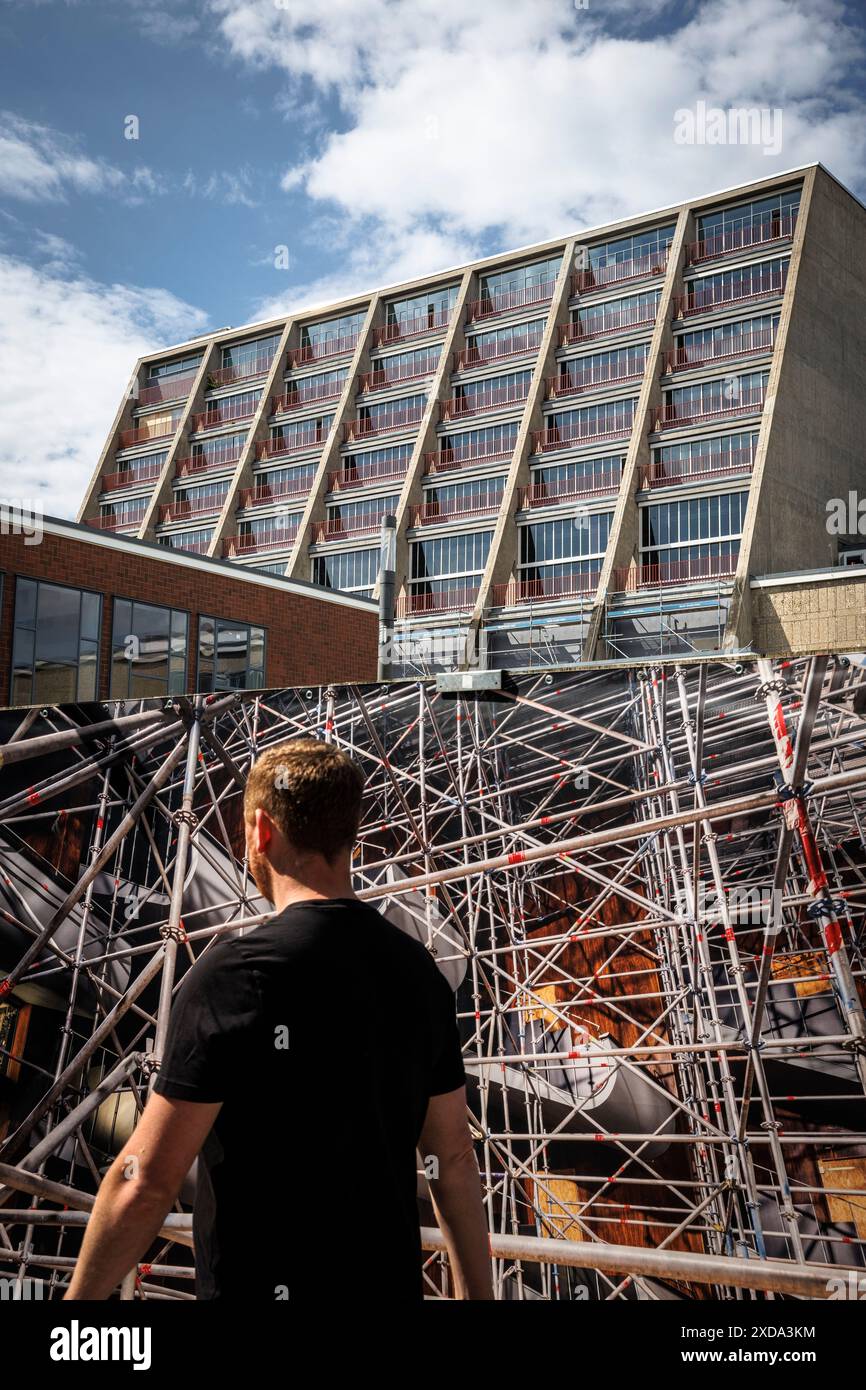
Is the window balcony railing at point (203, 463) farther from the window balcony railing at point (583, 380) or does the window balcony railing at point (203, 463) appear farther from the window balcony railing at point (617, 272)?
the window balcony railing at point (617, 272)

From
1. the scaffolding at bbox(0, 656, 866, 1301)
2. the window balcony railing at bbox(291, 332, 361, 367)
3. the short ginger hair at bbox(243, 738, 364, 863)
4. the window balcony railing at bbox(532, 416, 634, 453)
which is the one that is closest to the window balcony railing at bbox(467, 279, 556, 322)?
the window balcony railing at bbox(291, 332, 361, 367)

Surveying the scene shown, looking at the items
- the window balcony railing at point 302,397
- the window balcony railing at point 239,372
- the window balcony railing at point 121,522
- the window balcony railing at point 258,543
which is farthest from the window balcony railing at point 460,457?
the window balcony railing at point 121,522

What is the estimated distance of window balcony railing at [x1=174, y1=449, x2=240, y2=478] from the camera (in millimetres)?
56906

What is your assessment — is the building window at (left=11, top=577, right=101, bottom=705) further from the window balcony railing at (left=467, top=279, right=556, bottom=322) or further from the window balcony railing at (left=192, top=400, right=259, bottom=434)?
the window balcony railing at (left=192, top=400, right=259, bottom=434)

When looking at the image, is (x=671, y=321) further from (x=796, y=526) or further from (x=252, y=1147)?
(x=252, y=1147)

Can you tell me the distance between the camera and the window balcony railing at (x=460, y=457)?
158 feet

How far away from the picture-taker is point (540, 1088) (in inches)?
196

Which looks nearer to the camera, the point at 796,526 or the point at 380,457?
the point at 796,526

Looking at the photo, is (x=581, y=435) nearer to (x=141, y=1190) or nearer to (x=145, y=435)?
(x=145, y=435)

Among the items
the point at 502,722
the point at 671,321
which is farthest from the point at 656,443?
the point at 502,722

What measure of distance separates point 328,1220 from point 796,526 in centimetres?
4293

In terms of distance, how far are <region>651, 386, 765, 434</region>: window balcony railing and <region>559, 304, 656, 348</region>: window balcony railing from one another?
4.26m

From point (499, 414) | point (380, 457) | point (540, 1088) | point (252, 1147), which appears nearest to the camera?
point (252, 1147)

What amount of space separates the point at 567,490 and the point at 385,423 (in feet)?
35.7
